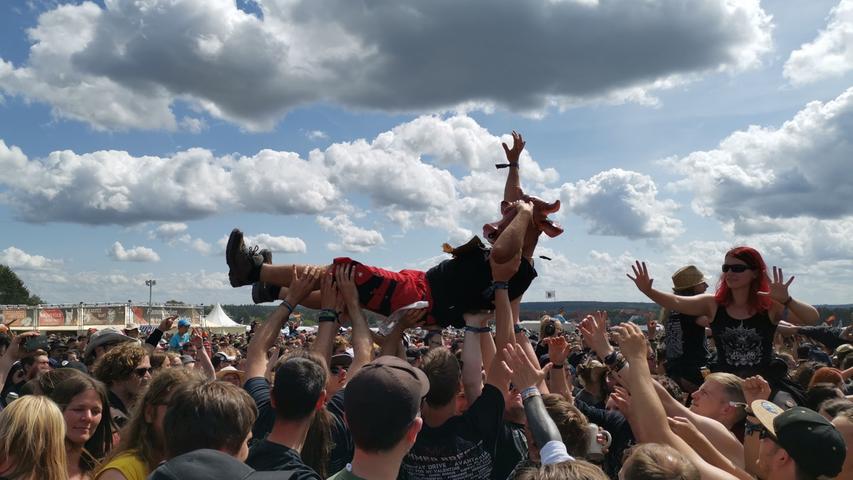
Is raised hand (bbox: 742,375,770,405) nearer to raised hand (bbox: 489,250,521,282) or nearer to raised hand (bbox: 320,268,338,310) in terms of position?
raised hand (bbox: 489,250,521,282)

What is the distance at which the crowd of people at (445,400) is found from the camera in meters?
2.31

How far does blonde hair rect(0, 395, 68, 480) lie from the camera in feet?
8.66

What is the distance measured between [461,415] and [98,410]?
1931 mm

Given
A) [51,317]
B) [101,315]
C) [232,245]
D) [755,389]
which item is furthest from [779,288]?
[51,317]

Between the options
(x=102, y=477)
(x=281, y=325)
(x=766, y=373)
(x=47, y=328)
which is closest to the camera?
(x=102, y=477)

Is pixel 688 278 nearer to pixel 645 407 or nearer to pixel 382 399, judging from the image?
pixel 645 407

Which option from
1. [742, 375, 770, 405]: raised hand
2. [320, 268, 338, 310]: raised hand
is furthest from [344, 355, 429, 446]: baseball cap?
[742, 375, 770, 405]: raised hand

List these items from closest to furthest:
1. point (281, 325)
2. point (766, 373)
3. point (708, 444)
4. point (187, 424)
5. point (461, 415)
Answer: point (187, 424)
point (708, 444)
point (461, 415)
point (281, 325)
point (766, 373)

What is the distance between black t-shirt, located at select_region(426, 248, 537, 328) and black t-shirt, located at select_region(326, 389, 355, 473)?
4.84ft

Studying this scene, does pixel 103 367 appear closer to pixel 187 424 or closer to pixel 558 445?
pixel 187 424

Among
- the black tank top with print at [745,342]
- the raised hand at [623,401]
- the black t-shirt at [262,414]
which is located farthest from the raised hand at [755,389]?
the black t-shirt at [262,414]

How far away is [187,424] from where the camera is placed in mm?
2314

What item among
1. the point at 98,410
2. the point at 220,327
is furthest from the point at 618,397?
the point at 220,327

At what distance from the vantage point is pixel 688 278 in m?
6.72
